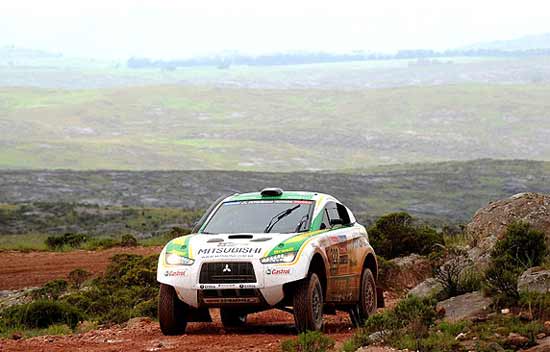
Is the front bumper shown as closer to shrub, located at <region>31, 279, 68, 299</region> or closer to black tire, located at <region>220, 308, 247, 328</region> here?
black tire, located at <region>220, 308, 247, 328</region>

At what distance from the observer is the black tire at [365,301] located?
16031 millimetres

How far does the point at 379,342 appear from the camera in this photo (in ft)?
41.3

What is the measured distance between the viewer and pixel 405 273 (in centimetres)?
2342

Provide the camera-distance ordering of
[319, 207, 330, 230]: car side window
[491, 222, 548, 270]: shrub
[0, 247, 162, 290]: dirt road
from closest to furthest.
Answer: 1. [319, 207, 330, 230]: car side window
2. [491, 222, 548, 270]: shrub
3. [0, 247, 162, 290]: dirt road

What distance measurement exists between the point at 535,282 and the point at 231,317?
4.15 metres

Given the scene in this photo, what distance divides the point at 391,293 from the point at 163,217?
46.7 m

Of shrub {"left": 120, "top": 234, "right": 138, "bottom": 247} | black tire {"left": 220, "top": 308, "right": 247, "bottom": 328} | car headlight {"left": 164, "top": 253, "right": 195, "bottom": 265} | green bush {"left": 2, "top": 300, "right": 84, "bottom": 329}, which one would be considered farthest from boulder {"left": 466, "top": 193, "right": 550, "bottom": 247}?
shrub {"left": 120, "top": 234, "right": 138, "bottom": 247}

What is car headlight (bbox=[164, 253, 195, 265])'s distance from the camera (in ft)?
46.5

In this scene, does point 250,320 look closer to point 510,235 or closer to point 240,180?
point 510,235

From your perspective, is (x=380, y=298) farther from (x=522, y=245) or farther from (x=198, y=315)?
(x=198, y=315)

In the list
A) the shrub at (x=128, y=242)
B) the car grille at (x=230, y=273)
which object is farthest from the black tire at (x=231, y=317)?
the shrub at (x=128, y=242)

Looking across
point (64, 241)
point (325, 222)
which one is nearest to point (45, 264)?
point (64, 241)

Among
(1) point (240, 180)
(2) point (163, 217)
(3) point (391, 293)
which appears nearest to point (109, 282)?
(3) point (391, 293)

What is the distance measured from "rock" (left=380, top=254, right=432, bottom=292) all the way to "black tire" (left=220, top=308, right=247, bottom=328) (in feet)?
23.4
